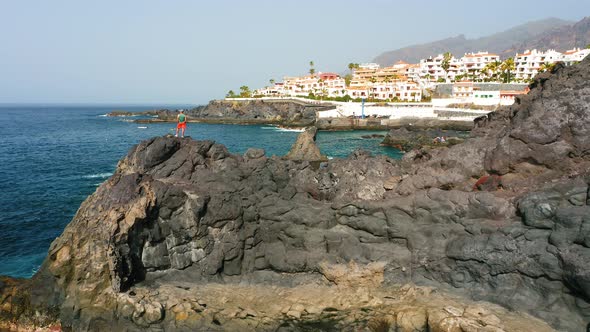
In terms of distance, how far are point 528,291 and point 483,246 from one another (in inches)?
77.9

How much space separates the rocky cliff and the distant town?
80271mm

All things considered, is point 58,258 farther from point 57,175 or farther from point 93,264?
point 57,175

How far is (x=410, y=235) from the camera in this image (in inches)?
643

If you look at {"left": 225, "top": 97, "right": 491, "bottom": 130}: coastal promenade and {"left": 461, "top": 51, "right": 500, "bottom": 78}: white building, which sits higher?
{"left": 461, "top": 51, "right": 500, "bottom": 78}: white building

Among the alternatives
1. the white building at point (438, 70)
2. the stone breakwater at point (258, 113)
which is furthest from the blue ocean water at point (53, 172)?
the white building at point (438, 70)

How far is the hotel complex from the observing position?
342ft

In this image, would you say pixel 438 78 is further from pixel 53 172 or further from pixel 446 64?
pixel 53 172

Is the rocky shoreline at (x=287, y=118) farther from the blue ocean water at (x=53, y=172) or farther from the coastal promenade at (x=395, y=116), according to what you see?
the blue ocean water at (x=53, y=172)

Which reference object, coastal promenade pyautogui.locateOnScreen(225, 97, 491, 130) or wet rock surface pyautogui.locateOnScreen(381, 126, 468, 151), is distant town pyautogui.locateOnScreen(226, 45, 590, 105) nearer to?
coastal promenade pyautogui.locateOnScreen(225, 97, 491, 130)

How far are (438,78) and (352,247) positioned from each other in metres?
137

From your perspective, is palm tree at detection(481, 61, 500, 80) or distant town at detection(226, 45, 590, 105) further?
palm tree at detection(481, 61, 500, 80)

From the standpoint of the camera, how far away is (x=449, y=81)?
131 metres

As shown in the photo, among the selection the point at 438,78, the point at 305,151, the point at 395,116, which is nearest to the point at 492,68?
the point at 438,78

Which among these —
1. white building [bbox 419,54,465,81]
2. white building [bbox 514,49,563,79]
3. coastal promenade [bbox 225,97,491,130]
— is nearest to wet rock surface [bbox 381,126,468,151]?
coastal promenade [bbox 225,97,491,130]
